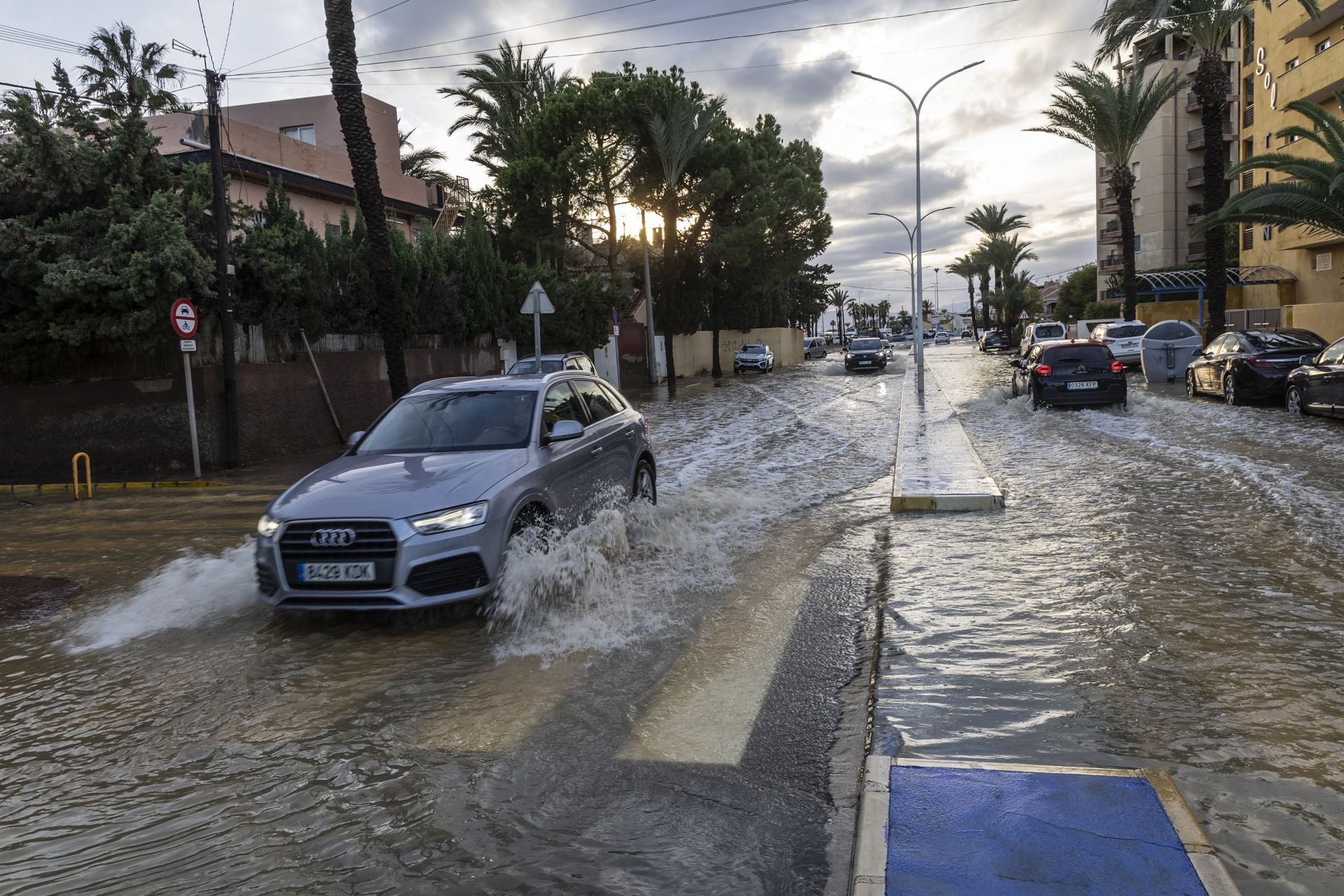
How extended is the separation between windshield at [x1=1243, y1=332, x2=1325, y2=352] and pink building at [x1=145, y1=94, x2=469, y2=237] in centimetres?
1919

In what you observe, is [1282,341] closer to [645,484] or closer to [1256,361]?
[1256,361]

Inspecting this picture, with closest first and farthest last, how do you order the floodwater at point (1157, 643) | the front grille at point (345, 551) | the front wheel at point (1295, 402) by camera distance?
the floodwater at point (1157, 643) → the front grille at point (345, 551) → the front wheel at point (1295, 402)

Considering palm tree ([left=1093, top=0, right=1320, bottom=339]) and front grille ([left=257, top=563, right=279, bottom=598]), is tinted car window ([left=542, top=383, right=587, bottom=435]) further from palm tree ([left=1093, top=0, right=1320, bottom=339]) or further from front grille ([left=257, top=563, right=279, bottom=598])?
palm tree ([left=1093, top=0, right=1320, bottom=339])

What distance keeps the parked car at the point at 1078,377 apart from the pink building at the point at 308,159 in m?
15.3

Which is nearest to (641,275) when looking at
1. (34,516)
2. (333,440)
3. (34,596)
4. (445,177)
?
(445,177)

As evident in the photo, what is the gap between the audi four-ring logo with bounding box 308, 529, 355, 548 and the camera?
5.84 m

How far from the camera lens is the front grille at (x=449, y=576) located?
5836 mm

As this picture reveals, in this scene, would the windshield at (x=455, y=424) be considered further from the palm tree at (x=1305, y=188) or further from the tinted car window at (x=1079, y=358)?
the palm tree at (x=1305, y=188)

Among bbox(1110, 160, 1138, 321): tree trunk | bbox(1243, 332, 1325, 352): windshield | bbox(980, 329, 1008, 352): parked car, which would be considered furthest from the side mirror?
bbox(980, 329, 1008, 352): parked car

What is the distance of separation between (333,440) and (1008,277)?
3052 inches

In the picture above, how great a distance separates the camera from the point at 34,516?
12.9m

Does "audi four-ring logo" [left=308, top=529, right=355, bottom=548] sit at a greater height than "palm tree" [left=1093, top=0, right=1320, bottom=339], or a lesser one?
lesser

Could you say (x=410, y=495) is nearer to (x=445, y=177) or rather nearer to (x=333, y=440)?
(x=333, y=440)

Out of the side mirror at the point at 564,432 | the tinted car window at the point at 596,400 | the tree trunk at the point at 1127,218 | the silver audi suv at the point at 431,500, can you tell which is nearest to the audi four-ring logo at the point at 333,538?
the silver audi suv at the point at 431,500
